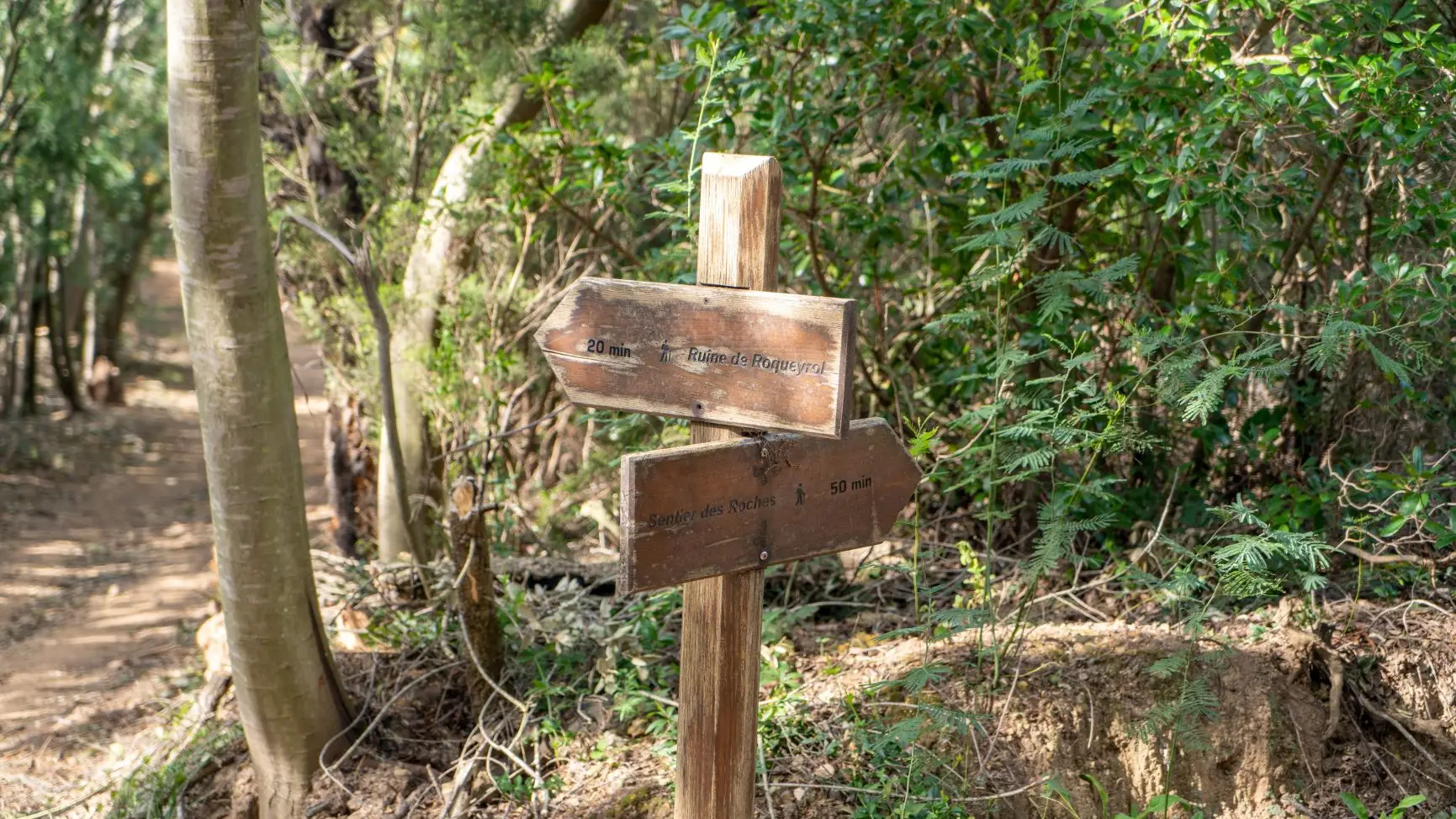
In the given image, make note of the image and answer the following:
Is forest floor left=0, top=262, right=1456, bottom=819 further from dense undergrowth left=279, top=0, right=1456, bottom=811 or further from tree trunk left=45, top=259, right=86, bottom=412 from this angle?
tree trunk left=45, top=259, right=86, bottom=412

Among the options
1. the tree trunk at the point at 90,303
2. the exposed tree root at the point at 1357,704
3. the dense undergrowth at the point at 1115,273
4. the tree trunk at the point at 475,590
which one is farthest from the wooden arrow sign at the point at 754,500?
the tree trunk at the point at 90,303

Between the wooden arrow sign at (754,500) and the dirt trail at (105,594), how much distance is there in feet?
6.80

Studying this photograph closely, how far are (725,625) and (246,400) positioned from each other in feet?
5.99

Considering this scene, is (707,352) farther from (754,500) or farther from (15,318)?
(15,318)

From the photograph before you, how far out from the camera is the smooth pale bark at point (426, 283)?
638 cm

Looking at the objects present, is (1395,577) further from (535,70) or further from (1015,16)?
(535,70)

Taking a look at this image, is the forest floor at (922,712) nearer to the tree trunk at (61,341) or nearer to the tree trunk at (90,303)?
the tree trunk at (61,341)

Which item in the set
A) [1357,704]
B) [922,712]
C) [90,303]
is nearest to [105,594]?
[922,712]

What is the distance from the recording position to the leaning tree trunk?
331 centimetres

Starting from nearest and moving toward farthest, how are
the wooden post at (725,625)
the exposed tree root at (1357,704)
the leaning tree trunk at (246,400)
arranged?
the wooden post at (725,625), the leaning tree trunk at (246,400), the exposed tree root at (1357,704)

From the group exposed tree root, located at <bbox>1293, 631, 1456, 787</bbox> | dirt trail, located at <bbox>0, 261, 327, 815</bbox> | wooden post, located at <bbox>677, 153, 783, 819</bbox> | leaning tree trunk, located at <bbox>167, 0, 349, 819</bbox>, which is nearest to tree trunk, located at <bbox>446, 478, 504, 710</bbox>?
leaning tree trunk, located at <bbox>167, 0, 349, 819</bbox>

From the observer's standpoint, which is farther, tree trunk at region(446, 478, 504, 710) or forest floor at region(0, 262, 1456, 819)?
tree trunk at region(446, 478, 504, 710)

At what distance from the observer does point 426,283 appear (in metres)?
6.76

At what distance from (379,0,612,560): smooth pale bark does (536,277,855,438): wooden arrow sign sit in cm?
385
